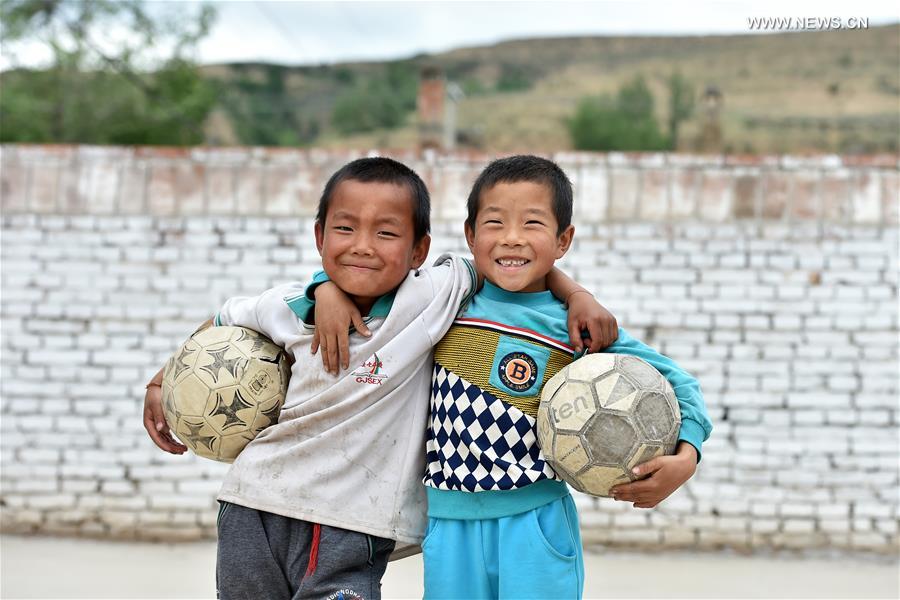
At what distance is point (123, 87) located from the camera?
23984 mm

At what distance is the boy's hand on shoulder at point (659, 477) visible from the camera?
2.36 m

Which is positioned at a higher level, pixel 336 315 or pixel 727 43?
pixel 727 43

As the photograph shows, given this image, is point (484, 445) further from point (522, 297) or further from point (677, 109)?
point (677, 109)

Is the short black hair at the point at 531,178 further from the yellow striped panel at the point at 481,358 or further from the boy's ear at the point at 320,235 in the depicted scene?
the boy's ear at the point at 320,235

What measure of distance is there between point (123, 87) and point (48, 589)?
20713 mm

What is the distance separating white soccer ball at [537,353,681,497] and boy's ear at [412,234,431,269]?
580 millimetres

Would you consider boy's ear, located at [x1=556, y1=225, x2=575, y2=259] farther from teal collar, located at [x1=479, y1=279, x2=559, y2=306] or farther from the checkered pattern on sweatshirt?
the checkered pattern on sweatshirt

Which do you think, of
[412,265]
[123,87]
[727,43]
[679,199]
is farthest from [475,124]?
[412,265]

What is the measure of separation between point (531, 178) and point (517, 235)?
0.56ft

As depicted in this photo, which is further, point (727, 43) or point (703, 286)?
point (727, 43)

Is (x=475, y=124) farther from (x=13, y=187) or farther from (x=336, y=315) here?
(x=336, y=315)

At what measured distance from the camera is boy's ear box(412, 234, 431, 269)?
2.69 m

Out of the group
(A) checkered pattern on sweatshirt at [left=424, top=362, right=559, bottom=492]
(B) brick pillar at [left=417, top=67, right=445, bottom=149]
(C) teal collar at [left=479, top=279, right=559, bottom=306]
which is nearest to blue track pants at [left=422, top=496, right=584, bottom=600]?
(A) checkered pattern on sweatshirt at [left=424, top=362, right=559, bottom=492]

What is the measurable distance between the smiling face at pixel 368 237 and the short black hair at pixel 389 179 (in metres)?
0.02
